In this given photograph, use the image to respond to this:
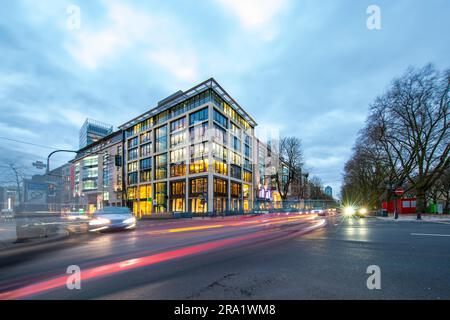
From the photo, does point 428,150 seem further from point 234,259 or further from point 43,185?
point 43,185

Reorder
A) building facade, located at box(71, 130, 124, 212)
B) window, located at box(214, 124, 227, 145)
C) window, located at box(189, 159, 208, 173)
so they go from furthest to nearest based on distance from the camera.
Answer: building facade, located at box(71, 130, 124, 212) < window, located at box(214, 124, 227, 145) < window, located at box(189, 159, 208, 173)

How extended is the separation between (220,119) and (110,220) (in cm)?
3014

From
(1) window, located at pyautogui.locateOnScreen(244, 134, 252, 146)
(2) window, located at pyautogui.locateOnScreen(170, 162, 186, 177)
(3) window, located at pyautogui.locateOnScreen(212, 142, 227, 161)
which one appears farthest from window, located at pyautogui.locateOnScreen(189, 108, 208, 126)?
(1) window, located at pyautogui.locateOnScreen(244, 134, 252, 146)

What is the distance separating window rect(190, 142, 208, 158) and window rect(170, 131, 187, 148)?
288 cm

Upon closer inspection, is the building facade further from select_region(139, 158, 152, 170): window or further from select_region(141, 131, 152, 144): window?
select_region(141, 131, 152, 144): window

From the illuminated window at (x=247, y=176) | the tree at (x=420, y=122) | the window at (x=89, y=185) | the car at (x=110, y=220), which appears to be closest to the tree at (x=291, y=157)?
the illuminated window at (x=247, y=176)

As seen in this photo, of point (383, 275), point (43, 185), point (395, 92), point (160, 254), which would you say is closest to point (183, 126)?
point (43, 185)

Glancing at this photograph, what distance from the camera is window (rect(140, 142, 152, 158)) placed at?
47.7 meters

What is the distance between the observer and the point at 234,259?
226 inches

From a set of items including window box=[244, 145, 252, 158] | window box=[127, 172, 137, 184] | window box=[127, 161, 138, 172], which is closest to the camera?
window box=[244, 145, 252, 158]

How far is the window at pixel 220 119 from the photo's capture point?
126 feet

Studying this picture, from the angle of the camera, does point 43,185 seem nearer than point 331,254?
No

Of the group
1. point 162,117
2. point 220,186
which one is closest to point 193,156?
point 220,186
